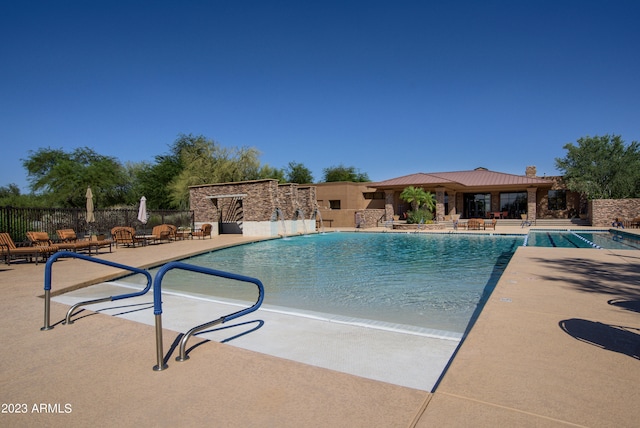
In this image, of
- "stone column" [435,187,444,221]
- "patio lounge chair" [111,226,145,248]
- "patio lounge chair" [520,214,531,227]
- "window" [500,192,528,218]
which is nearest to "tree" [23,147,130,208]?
"patio lounge chair" [111,226,145,248]

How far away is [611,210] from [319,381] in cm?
2776

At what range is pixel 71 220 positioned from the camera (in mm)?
19266

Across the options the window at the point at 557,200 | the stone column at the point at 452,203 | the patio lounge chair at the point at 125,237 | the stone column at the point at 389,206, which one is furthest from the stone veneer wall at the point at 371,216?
the patio lounge chair at the point at 125,237

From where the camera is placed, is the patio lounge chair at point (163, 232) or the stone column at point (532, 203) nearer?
the patio lounge chair at point (163, 232)

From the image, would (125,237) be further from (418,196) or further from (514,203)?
(514,203)

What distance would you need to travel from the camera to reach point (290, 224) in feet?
76.8

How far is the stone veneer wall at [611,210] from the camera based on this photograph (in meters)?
23.2

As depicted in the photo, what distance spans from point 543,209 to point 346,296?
2867 cm

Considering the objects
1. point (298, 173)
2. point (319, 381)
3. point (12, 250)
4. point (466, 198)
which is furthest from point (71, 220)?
point (298, 173)

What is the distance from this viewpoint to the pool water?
633cm

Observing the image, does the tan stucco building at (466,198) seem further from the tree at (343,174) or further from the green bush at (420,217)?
the tree at (343,174)

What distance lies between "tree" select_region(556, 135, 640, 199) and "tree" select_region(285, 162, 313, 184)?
30.1 meters

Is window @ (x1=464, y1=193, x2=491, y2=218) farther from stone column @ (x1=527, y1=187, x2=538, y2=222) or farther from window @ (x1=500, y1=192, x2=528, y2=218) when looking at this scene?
stone column @ (x1=527, y1=187, x2=538, y2=222)

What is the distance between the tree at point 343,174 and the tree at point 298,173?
19.6ft
